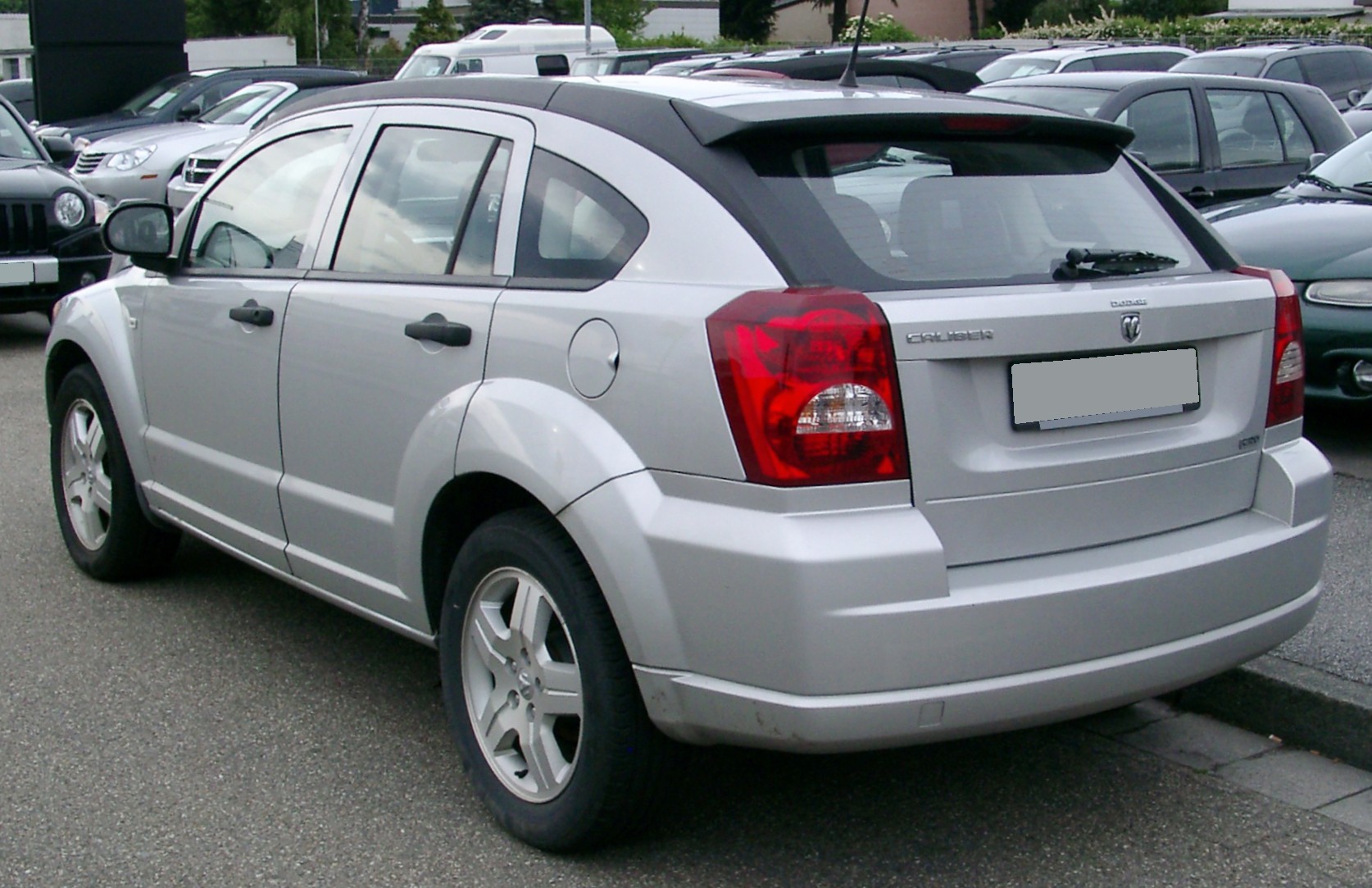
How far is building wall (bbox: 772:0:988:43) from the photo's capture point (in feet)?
245

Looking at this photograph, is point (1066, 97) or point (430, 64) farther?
point (430, 64)

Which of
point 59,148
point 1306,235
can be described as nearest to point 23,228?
point 59,148

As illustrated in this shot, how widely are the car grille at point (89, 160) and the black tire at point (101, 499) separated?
40.5 feet

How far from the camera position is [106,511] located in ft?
17.8

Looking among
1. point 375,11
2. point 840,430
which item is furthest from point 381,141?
point 375,11

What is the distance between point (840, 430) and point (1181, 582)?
2.71ft

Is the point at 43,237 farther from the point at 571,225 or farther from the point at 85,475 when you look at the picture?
the point at 571,225

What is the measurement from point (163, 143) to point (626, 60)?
831 centimetres

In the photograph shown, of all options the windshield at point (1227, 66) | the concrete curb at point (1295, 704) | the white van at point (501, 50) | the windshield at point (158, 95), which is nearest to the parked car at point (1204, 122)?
the concrete curb at point (1295, 704)

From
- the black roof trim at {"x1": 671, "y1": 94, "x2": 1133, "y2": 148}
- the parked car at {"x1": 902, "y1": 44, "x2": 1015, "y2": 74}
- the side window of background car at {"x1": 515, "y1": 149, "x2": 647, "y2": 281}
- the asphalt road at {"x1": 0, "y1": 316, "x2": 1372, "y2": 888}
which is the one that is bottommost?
the asphalt road at {"x1": 0, "y1": 316, "x2": 1372, "y2": 888}

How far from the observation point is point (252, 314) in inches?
170

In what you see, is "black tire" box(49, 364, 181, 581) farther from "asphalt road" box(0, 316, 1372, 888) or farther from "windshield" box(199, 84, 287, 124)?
"windshield" box(199, 84, 287, 124)

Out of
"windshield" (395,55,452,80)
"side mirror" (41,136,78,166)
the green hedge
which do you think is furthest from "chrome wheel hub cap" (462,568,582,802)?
the green hedge

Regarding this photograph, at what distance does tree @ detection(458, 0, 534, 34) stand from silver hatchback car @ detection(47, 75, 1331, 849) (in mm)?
67777
